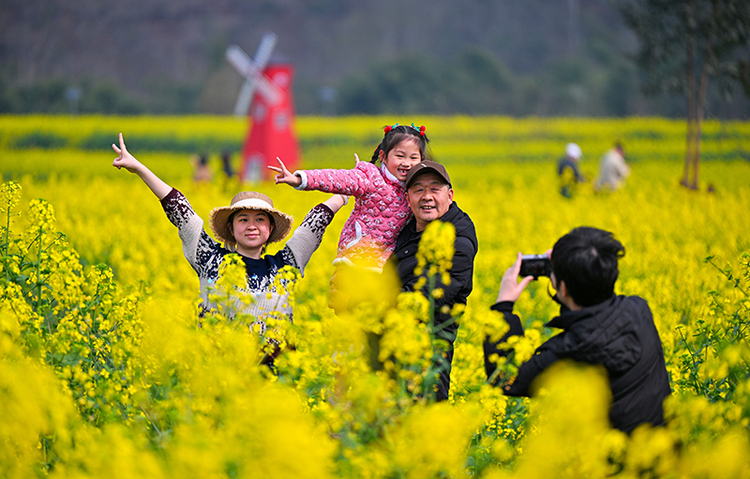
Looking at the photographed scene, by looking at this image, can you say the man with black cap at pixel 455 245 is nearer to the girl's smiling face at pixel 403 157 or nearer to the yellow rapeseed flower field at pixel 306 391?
the yellow rapeseed flower field at pixel 306 391

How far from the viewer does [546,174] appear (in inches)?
A: 960

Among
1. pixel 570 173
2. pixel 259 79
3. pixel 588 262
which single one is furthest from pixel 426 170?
pixel 259 79

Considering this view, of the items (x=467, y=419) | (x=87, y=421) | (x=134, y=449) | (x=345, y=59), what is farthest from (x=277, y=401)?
(x=345, y=59)

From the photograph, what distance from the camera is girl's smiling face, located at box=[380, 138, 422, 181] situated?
134 inches

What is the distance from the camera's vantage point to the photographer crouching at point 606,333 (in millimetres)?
2510

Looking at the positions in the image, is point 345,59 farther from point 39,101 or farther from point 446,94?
point 39,101

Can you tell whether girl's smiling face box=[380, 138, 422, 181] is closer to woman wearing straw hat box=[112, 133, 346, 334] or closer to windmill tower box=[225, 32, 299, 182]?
woman wearing straw hat box=[112, 133, 346, 334]

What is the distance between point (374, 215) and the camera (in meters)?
3.47

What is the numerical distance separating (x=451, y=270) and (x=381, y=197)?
58 centimetres

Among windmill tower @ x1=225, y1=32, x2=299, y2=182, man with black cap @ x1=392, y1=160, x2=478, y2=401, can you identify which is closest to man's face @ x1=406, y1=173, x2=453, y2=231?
man with black cap @ x1=392, y1=160, x2=478, y2=401

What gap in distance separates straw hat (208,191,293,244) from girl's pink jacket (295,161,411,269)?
1.17ft

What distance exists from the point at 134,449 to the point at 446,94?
4447 centimetres

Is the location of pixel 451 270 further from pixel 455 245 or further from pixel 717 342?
pixel 717 342

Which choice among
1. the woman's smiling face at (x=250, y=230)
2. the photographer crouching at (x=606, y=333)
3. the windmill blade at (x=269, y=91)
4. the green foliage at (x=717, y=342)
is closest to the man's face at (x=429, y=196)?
the photographer crouching at (x=606, y=333)
